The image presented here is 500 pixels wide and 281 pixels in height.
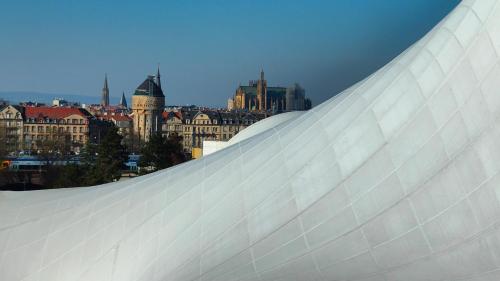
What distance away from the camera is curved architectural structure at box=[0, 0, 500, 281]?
8055 millimetres

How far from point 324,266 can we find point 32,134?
79.9m

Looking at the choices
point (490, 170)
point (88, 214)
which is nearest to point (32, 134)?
point (88, 214)

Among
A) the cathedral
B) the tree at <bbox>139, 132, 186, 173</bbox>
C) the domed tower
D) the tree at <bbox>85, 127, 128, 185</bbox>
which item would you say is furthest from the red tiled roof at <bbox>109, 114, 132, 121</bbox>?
the tree at <bbox>139, 132, 186, 173</bbox>

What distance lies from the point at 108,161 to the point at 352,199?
31.6m

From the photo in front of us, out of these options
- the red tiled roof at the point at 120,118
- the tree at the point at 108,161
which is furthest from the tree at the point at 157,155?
the red tiled roof at the point at 120,118

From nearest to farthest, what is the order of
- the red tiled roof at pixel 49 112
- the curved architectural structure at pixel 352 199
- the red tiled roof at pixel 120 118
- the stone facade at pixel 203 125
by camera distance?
1. the curved architectural structure at pixel 352 199
2. the red tiled roof at pixel 49 112
3. the stone facade at pixel 203 125
4. the red tiled roof at pixel 120 118

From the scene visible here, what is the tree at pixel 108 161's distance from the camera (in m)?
34.5

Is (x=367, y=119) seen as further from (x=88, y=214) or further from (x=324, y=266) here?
(x=88, y=214)

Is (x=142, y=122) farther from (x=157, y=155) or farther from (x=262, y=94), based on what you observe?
(x=157, y=155)

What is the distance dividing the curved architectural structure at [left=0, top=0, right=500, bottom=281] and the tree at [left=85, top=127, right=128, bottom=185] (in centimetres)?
2351

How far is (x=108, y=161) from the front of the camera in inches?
1533

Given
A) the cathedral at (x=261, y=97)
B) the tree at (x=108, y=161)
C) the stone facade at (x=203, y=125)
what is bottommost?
the tree at (x=108, y=161)

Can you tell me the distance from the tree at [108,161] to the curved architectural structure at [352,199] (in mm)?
23506

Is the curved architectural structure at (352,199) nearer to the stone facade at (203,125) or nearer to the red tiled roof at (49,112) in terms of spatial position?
the stone facade at (203,125)
